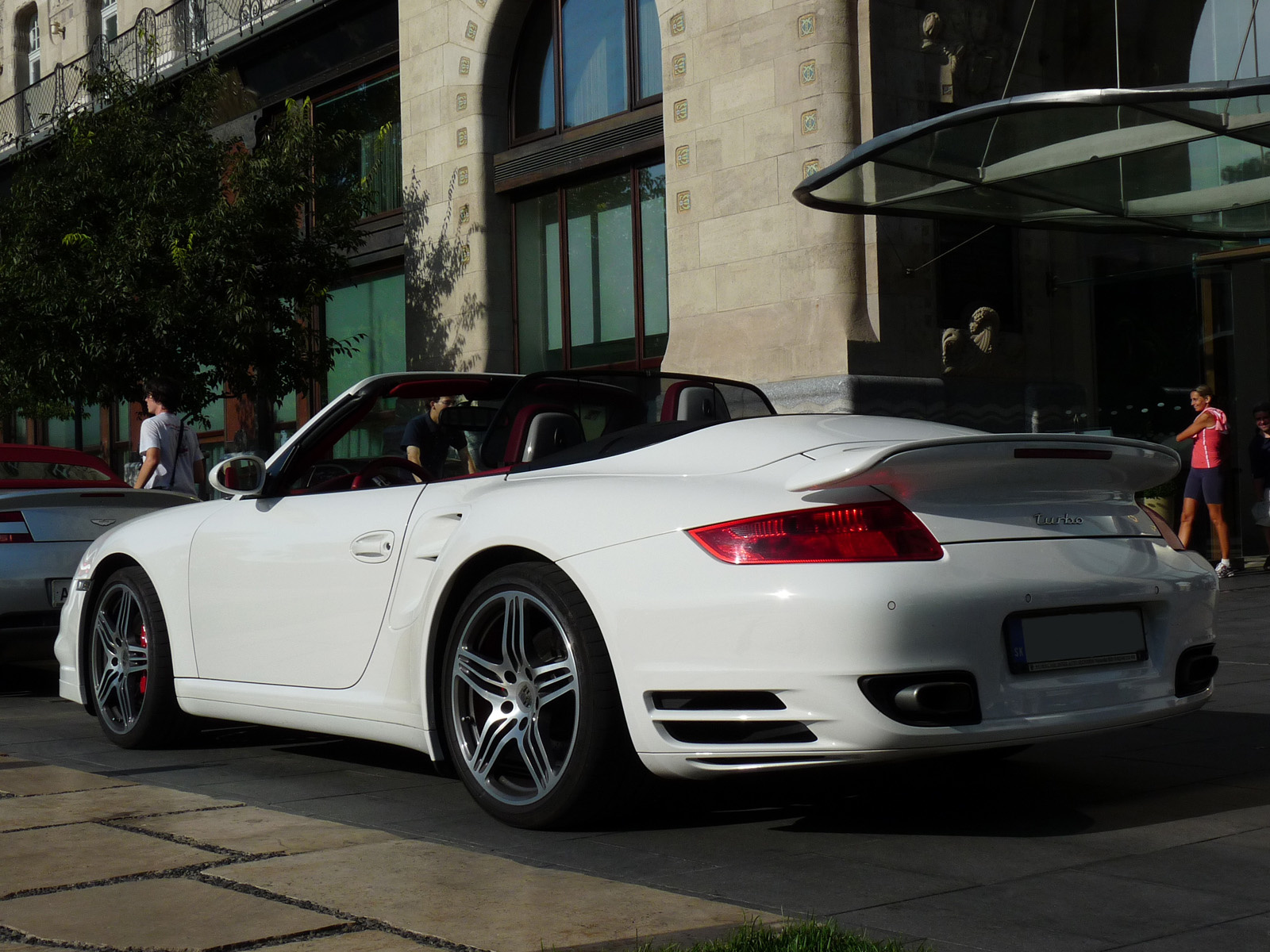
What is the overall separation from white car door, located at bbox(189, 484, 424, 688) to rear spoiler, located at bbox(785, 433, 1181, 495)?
1515 mm

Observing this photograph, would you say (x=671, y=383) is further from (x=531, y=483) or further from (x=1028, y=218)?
(x=1028, y=218)

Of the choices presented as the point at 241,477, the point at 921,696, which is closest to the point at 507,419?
the point at 241,477

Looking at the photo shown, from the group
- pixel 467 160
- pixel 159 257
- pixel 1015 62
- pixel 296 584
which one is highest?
pixel 467 160

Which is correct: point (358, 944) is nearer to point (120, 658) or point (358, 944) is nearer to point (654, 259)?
point (120, 658)

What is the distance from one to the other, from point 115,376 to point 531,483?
1275cm

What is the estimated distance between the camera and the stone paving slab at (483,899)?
9.47 feet

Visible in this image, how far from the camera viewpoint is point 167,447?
9.93m

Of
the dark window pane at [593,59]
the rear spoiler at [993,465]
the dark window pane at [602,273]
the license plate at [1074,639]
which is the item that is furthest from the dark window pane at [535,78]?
the license plate at [1074,639]

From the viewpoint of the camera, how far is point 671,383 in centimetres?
505

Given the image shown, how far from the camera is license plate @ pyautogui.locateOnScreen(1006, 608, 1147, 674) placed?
371cm

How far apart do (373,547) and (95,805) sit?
43.1 inches

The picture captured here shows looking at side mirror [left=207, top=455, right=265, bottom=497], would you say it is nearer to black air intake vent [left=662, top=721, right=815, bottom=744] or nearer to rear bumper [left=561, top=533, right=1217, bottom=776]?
rear bumper [left=561, top=533, right=1217, bottom=776]

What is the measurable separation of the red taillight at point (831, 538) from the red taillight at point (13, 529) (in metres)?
5.07

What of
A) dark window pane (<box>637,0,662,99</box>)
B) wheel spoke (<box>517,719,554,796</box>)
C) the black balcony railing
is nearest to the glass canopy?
dark window pane (<box>637,0,662,99</box>)
